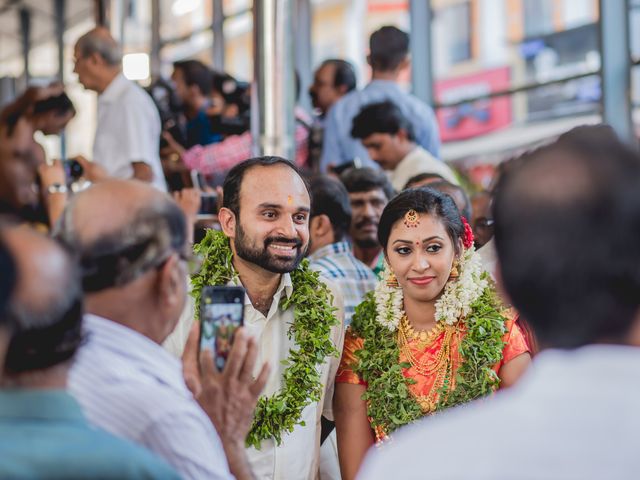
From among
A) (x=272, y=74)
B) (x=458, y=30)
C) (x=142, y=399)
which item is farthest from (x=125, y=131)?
(x=458, y=30)

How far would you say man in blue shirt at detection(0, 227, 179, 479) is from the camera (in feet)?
5.20

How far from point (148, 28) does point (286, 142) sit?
7454mm

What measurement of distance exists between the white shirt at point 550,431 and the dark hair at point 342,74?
19.5 feet

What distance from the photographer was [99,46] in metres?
6.37

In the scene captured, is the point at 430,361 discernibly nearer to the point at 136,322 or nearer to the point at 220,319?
the point at 220,319

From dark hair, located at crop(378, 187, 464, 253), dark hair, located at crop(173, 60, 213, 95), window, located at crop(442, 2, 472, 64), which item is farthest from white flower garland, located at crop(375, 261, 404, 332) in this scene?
window, located at crop(442, 2, 472, 64)

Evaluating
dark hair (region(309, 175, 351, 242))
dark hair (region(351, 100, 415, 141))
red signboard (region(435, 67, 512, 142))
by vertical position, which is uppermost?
red signboard (region(435, 67, 512, 142))

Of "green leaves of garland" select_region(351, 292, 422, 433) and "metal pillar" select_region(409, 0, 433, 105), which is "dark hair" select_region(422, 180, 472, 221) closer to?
"green leaves of garland" select_region(351, 292, 422, 433)

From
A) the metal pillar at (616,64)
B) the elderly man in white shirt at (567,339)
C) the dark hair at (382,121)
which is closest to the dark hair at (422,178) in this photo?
the dark hair at (382,121)

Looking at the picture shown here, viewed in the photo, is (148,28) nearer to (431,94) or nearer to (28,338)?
(431,94)

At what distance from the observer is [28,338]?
1.68 m

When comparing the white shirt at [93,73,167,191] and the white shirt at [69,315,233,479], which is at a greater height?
the white shirt at [93,73,167,191]

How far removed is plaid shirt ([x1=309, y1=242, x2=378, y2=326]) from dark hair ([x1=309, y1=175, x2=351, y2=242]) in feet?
0.67

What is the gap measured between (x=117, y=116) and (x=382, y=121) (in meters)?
1.59
